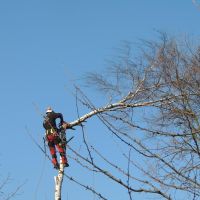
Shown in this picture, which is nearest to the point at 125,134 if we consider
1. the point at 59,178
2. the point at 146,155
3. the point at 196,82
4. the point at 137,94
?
the point at 146,155

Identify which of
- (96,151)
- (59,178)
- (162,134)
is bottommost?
(96,151)

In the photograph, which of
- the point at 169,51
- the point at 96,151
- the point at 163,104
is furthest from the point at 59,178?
the point at 96,151

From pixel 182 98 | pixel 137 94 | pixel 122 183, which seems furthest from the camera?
pixel 137 94

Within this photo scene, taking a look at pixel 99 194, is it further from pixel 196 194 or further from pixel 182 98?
pixel 182 98

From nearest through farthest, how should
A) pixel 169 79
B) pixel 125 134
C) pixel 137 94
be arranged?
1. pixel 125 134
2. pixel 169 79
3. pixel 137 94

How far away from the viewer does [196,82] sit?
329 centimetres

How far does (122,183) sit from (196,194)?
512 mm

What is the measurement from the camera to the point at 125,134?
8.91 feet

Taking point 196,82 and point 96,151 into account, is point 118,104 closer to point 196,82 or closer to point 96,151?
point 196,82

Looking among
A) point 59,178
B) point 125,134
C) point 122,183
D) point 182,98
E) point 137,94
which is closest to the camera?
point 122,183

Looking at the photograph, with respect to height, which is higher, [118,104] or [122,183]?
[118,104]

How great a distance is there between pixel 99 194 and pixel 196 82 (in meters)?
1.18

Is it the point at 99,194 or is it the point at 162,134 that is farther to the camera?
the point at 162,134

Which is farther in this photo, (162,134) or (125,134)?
(162,134)
